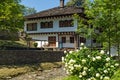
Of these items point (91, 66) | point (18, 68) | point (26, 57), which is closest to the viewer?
point (91, 66)

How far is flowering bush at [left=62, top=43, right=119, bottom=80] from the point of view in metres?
12.8

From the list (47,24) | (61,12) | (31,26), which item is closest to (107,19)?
(61,12)

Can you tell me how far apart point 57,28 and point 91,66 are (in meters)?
35.6

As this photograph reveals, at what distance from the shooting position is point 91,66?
13.2 metres

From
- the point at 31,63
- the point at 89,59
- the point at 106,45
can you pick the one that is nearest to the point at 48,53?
the point at 31,63

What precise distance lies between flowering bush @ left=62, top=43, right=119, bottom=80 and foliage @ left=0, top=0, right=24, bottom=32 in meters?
15.4

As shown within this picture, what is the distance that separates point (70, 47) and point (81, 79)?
3421 cm

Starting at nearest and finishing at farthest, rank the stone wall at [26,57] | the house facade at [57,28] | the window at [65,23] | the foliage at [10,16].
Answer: the stone wall at [26,57] → the foliage at [10,16] → the house facade at [57,28] → the window at [65,23]

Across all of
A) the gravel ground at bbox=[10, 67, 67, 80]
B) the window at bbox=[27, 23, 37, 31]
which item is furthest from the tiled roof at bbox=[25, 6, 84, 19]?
the gravel ground at bbox=[10, 67, 67, 80]

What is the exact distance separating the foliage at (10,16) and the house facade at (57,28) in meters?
15.8

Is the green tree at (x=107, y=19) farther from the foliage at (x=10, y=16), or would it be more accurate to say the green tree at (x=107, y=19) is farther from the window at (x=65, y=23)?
the window at (x=65, y=23)

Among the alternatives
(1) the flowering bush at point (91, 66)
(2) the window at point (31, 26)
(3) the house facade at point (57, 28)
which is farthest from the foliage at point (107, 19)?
(2) the window at point (31, 26)

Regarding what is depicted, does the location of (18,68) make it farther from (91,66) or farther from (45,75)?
(91,66)

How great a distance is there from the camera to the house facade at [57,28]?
4612 centimetres
